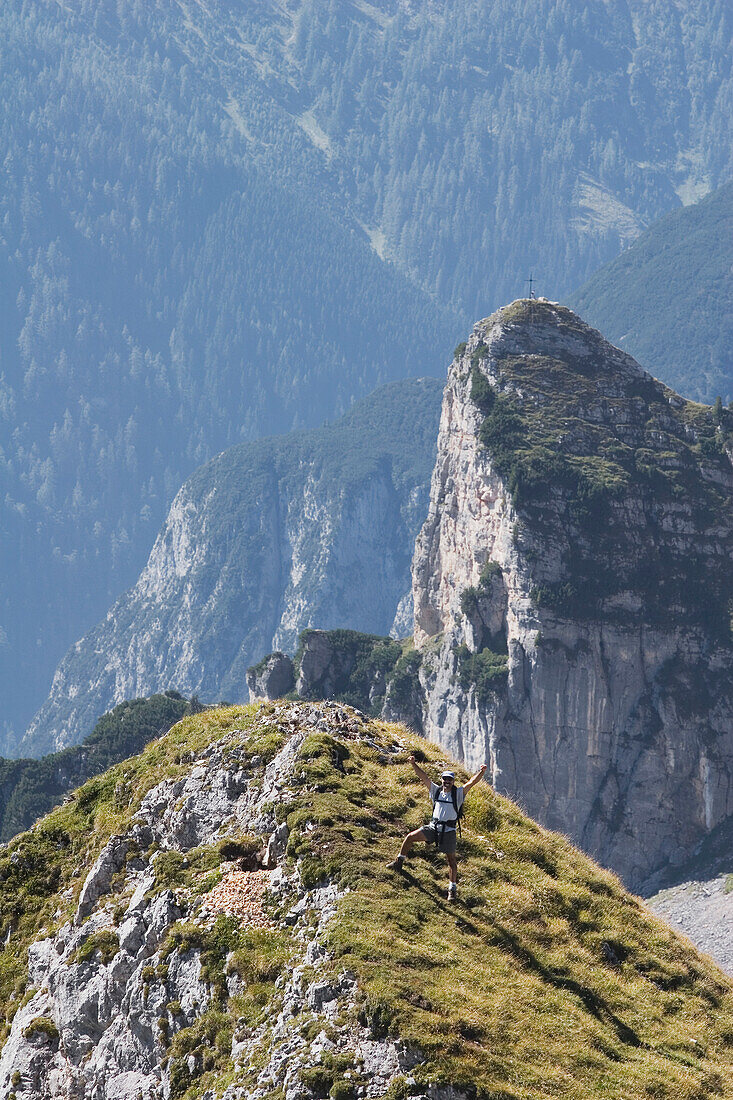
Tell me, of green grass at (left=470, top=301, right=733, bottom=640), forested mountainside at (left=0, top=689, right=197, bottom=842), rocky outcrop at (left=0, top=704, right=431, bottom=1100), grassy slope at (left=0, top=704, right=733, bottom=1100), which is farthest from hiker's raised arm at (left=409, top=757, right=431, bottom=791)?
green grass at (left=470, top=301, right=733, bottom=640)

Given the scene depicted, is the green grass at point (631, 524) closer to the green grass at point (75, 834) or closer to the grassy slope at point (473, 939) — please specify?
the green grass at point (75, 834)

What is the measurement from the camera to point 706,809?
607 feet

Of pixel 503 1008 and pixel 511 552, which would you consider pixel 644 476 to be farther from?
pixel 503 1008

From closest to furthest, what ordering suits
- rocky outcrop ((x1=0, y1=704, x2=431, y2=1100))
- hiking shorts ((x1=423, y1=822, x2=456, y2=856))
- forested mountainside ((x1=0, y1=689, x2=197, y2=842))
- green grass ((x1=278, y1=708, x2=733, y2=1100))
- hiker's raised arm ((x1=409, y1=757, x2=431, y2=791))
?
1. green grass ((x1=278, y1=708, x2=733, y2=1100))
2. rocky outcrop ((x1=0, y1=704, x2=431, y2=1100))
3. hiking shorts ((x1=423, y1=822, x2=456, y2=856))
4. hiker's raised arm ((x1=409, y1=757, x2=431, y2=791))
5. forested mountainside ((x1=0, y1=689, x2=197, y2=842))

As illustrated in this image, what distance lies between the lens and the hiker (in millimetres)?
32938

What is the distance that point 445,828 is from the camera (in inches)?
1298

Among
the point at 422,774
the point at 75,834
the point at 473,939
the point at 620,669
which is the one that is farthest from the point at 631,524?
the point at 473,939

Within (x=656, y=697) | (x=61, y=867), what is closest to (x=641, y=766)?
(x=656, y=697)

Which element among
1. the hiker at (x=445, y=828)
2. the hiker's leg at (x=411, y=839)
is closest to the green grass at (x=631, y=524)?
the hiker at (x=445, y=828)

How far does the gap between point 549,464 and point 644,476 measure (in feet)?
39.3

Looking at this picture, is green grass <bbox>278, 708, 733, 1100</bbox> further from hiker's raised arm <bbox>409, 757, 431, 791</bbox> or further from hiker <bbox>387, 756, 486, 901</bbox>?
hiker's raised arm <bbox>409, 757, 431, 791</bbox>

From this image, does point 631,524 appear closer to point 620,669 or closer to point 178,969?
point 620,669

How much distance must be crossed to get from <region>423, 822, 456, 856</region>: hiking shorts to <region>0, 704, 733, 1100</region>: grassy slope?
35.6 inches

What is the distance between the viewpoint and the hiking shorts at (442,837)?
32875mm
